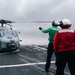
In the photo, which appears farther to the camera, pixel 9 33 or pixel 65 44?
pixel 9 33

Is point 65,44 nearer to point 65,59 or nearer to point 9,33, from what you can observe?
point 65,59

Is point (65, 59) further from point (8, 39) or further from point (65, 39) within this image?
point (8, 39)

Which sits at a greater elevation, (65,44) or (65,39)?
(65,39)

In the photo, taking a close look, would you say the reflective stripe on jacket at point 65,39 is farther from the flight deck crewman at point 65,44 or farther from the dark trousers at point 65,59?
the dark trousers at point 65,59

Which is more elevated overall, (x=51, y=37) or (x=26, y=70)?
(x=51, y=37)

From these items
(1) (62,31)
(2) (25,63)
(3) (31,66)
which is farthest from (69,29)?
(2) (25,63)

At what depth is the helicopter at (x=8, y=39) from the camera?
883 inches

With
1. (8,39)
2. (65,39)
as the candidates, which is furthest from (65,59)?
(8,39)

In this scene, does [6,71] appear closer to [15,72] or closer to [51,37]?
[15,72]

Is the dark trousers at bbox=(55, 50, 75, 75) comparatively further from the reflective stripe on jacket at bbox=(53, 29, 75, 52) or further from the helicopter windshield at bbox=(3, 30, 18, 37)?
the helicopter windshield at bbox=(3, 30, 18, 37)

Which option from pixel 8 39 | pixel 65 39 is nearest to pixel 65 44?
pixel 65 39

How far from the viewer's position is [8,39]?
74.4ft

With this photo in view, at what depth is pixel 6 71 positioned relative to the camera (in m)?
12.5

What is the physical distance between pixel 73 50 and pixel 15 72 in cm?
417
